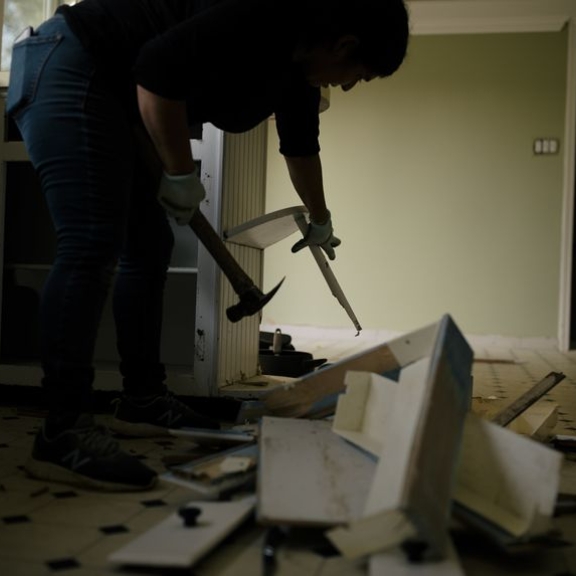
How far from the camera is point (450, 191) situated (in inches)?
222

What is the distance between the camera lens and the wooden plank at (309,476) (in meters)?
1.06

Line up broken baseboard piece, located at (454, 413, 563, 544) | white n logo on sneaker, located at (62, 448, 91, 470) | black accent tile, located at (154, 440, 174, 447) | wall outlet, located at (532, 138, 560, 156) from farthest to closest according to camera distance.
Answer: wall outlet, located at (532, 138, 560, 156)
black accent tile, located at (154, 440, 174, 447)
white n logo on sneaker, located at (62, 448, 91, 470)
broken baseboard piece, located at (454, 413, 563, 544)

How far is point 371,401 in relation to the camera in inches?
54.6

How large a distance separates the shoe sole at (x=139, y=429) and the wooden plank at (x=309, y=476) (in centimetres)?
44

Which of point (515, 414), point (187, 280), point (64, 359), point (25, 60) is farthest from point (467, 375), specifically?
point (187, 280)

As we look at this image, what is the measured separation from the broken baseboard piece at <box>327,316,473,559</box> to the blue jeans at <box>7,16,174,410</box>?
593mm

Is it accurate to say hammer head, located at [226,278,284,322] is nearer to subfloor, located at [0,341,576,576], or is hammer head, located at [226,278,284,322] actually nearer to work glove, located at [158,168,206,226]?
work glove, located at [158,168,206,226]

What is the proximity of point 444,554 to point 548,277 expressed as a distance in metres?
4.86

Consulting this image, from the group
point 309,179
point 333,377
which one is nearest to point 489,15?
point 309,179

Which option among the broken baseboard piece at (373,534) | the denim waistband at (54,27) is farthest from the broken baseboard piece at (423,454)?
the denim waistband at (54,27)

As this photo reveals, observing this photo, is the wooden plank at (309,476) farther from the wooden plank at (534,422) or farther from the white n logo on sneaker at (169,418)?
the wooden plank at (534,422)

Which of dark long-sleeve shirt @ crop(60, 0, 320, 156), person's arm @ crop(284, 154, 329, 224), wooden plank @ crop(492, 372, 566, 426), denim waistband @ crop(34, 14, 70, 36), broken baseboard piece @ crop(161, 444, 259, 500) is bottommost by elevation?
broken baseboard piece @ crop(161, 444, 259, 500)

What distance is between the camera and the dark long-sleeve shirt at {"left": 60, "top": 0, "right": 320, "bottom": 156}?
120 centimetres

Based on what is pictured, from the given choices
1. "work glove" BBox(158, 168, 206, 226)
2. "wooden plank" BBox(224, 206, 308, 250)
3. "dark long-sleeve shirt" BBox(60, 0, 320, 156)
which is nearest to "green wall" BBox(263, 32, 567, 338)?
"wooden plank" BBox(224, 206, 308, 250)
